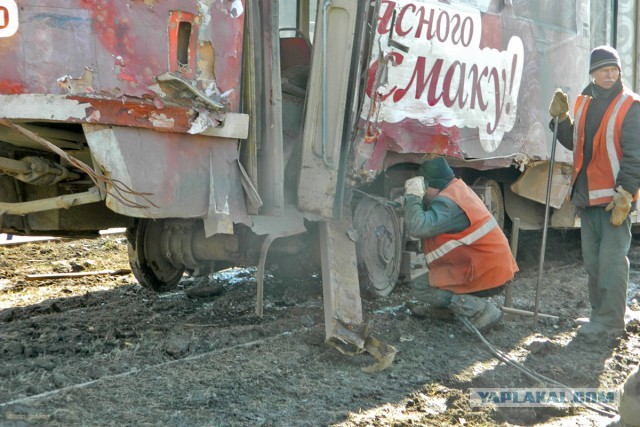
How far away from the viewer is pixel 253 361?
13.6 feet

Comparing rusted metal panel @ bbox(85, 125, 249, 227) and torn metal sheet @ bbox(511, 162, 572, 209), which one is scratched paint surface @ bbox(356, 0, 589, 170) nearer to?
torn metal sheet @ bbox(511, 162, 572, 209)

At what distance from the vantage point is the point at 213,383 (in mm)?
3764

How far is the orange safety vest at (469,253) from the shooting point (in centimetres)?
500

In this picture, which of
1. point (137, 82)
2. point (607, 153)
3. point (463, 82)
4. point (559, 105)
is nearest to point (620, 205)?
point (607, 153)

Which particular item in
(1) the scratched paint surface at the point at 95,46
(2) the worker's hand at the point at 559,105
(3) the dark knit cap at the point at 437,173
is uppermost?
(1) the scratched paint surface at the point at 95,46

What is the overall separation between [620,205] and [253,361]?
2505 millimetres

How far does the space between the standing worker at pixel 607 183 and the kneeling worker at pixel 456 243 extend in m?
0.58

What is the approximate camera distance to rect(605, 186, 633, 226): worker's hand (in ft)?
16.0

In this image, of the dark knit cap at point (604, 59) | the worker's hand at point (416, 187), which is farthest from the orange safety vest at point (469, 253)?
the dark knit cap at point (604, 59)

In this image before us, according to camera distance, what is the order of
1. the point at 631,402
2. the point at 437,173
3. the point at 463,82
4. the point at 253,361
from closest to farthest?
1. the point at 631,402
2. the point at 253,361
3. the point at 437,173
4. the point at 463,82

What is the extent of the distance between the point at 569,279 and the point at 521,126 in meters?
1.70

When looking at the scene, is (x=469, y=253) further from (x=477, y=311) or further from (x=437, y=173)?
(x=437, y=173)

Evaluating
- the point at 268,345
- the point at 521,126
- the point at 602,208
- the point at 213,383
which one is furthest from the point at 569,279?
the point at 213,383

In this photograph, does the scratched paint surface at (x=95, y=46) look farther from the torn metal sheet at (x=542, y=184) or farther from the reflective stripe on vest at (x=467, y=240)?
the torn metal sheet at (x=542, y=184)
